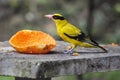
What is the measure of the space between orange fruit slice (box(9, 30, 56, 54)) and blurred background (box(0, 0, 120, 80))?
4441 mm

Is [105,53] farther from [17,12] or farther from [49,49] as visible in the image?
[17,12]

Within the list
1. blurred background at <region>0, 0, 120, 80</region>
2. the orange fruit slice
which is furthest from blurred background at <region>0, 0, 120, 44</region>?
the orange fruit slice

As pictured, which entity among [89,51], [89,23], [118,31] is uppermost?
[89,51]

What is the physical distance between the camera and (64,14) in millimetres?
9352

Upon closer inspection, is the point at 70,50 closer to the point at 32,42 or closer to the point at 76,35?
the point at 76,35

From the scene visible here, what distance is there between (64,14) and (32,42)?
4.83 m

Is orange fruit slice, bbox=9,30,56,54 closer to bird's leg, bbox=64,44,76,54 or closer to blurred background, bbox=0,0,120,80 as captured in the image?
bird's leg, bbox=64,44,76,54

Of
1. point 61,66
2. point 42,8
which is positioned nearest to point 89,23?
point 42,8

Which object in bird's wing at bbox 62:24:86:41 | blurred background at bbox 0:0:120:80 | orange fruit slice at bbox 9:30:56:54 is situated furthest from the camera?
blurred background at bbox 0:0:120:80

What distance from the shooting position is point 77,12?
966cm

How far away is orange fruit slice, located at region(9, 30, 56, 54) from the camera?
4297mm

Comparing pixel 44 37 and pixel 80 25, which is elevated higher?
pixel 44 37

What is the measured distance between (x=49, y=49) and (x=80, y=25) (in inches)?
194

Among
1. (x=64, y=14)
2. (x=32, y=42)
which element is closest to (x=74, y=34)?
(x=32, y=42)
